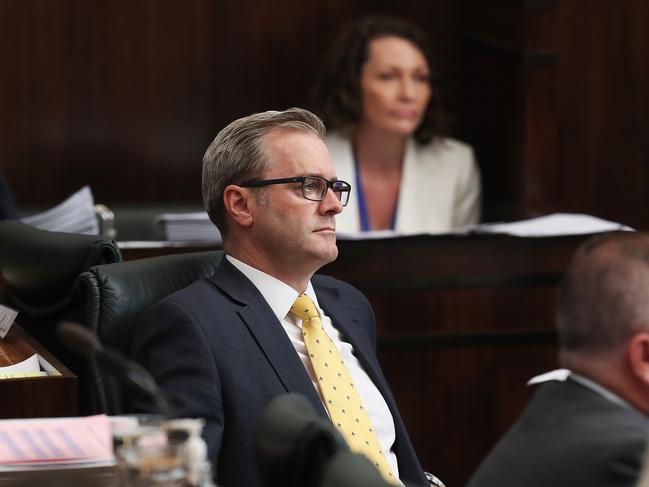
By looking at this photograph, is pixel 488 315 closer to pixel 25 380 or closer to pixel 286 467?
pixel 25 380

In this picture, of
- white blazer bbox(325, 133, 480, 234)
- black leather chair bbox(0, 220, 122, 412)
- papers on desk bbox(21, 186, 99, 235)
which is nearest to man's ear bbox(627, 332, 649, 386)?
black leather chair bbox(0, 220, 122, 412)

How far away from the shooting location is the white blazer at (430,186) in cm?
445

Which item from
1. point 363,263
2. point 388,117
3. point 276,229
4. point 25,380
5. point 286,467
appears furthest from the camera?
point 388,117

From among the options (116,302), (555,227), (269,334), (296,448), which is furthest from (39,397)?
(555,227)

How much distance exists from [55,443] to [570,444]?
2.26ft

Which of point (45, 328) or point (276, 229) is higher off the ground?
point (276, 229)

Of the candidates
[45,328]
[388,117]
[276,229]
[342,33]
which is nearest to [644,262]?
[276,229]

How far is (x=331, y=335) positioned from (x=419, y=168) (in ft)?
6.42

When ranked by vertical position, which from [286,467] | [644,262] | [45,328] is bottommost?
[45,328]

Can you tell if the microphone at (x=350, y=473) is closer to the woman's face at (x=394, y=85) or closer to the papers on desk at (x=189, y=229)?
the papers on desk at (x=189, y=229)

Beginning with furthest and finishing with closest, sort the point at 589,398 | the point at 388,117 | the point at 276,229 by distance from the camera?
the point at 388,117 < the point at 276,229 < the point at 589,398

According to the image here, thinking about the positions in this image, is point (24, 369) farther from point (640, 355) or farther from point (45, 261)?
point (640, 355)

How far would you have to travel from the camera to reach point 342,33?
4676 millimetres

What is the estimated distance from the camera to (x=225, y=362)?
7.73ft
